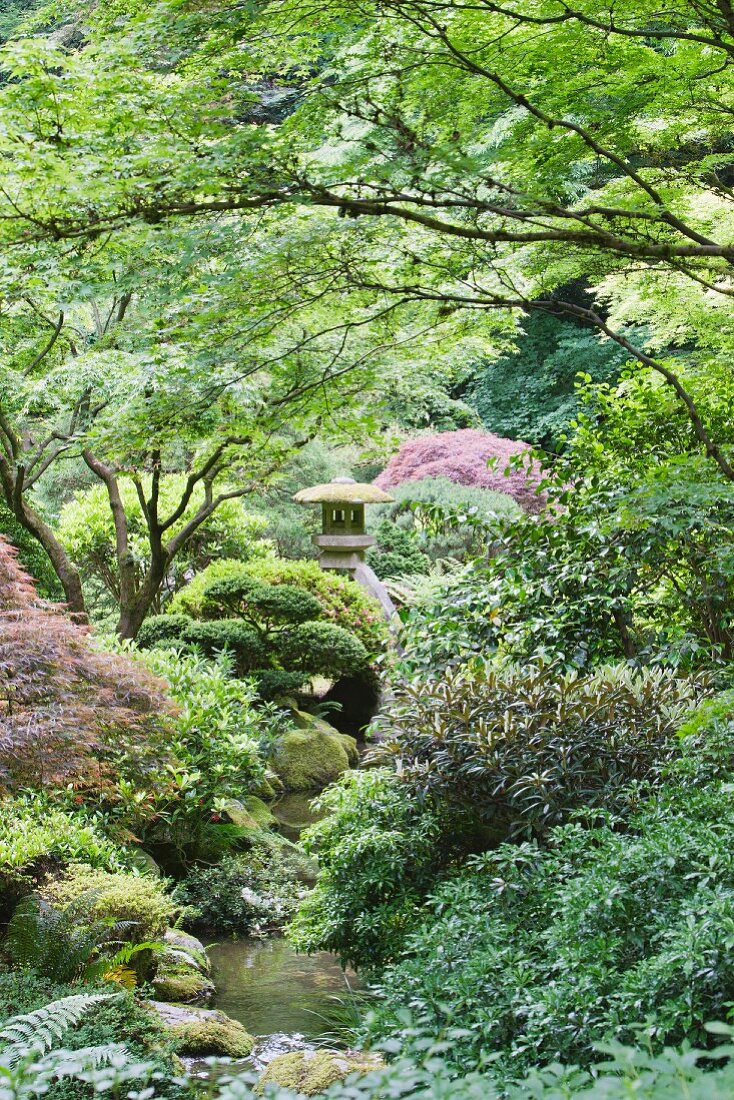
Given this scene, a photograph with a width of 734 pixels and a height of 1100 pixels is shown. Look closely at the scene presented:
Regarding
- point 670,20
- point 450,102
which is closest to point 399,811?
point 450,102

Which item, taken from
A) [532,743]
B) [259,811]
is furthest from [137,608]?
[532,743]

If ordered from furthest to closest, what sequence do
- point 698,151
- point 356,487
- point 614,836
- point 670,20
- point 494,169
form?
point 356,487, point 698,151, point 494,169, point 670,20, point 614,836

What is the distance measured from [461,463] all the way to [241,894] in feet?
30.3

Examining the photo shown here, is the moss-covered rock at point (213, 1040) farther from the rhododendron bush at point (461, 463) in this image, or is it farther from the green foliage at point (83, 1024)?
the rhododendron bush at point (461, 463)

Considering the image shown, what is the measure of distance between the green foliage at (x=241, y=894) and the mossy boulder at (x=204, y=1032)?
1338 millimetres

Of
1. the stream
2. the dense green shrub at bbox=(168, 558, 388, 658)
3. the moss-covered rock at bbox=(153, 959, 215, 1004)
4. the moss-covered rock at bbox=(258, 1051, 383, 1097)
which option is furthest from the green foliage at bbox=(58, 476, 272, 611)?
the moss-covered rock at bbox=(258, 1051, 383, 1097)

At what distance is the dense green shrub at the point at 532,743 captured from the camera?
12.7ft

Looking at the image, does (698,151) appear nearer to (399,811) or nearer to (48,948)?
(399,811)

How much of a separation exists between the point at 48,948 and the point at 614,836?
207 cm

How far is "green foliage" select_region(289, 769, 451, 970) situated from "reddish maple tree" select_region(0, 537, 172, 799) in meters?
1.17

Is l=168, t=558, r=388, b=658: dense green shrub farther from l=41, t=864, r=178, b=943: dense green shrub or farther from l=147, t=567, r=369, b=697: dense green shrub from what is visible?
l=41, t=864, r=178, b=943: dense green shrub

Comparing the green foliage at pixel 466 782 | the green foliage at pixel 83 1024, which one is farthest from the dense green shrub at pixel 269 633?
the green foliage at pixel 83 1024

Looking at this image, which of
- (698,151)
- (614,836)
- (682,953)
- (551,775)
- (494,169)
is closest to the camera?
(682,953)

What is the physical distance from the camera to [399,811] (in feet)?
13.2
